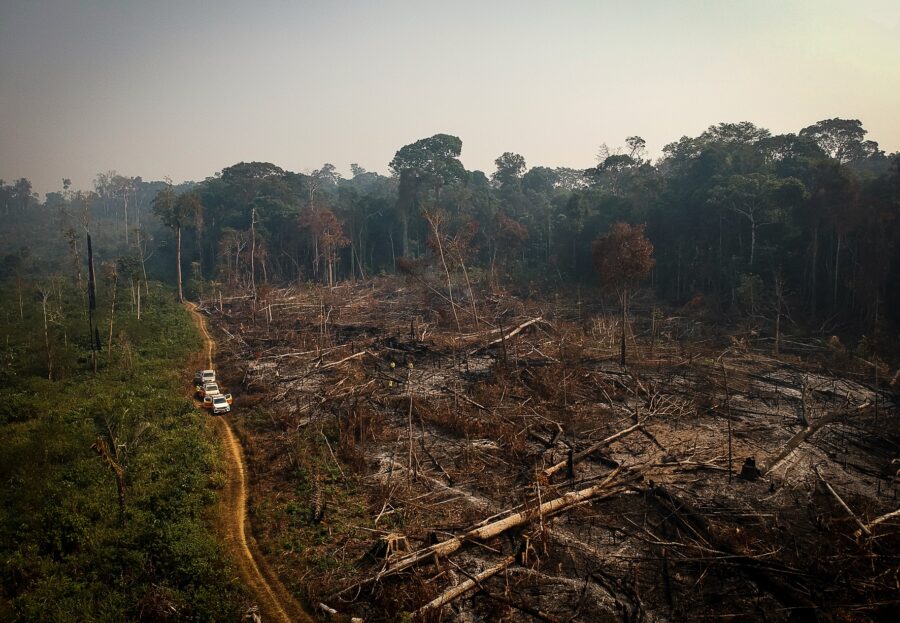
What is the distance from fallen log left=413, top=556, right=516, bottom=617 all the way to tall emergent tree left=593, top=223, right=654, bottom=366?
16670mm

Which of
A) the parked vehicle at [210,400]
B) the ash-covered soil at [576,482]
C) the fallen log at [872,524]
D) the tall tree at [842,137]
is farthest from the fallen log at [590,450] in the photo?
the tall tree at [842,137]

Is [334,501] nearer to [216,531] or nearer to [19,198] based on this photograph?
[216,531]

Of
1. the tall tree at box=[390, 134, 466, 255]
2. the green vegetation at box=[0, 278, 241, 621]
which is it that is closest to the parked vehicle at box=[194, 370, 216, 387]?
the green vegetation at box=[0, 278, 241, 621]

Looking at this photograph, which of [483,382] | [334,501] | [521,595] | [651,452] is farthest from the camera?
[483,382]

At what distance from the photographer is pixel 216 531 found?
13.3 metres

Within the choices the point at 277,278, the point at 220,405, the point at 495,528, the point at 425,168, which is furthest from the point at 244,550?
the point at 425,168

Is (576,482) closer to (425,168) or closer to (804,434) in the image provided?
(804,434)

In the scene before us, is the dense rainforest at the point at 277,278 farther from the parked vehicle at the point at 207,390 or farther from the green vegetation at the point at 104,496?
the parked vehicle at the point at 207,390

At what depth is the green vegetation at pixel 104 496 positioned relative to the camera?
1043 centimetres

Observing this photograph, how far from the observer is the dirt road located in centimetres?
1046

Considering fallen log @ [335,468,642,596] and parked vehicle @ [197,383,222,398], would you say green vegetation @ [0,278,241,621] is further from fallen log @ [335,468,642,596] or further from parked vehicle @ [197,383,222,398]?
fallen log @ [335,468,642,596]

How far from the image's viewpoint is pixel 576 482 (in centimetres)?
1453

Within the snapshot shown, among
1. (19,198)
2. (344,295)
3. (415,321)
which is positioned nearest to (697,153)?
(415,321)

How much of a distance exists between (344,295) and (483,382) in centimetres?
3042
